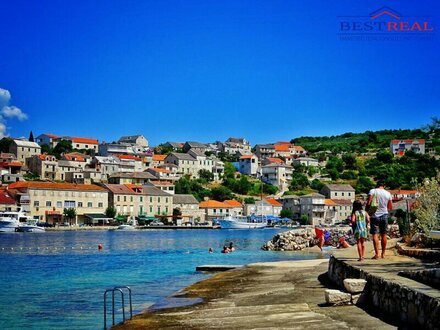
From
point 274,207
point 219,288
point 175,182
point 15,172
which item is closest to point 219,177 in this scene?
point 175,182

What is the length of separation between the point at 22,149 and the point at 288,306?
172 m

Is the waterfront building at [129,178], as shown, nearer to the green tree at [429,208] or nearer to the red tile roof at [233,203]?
the red tile roof at [233,203]

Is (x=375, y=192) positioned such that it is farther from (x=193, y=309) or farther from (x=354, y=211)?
(x=193, y=309)

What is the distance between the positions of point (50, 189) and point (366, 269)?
116 meters

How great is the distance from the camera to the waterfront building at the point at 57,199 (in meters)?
118

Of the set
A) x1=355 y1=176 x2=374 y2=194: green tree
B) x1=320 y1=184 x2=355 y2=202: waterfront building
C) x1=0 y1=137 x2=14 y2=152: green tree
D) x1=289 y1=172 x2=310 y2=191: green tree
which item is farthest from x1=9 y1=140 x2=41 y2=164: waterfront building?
x1=355 y1=176 x2=374 y2=194: green tree

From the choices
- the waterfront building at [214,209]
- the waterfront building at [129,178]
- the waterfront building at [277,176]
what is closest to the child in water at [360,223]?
the waterfront building at [214,209]

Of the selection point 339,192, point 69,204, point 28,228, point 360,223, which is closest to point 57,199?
point 69,204

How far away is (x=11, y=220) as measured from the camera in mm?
108875

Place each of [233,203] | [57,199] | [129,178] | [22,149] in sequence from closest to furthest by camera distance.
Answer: [57,199] < [129,178] < [233,203] < [22,149]

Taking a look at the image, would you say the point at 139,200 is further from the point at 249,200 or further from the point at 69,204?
the point at 249,200

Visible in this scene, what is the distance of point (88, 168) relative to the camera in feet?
538

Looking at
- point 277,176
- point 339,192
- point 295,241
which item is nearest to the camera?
point 295,241

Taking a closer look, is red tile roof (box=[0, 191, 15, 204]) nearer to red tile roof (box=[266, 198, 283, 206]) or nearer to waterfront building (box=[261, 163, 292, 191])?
red tile roof (box=[266, 198, 283, 206])
